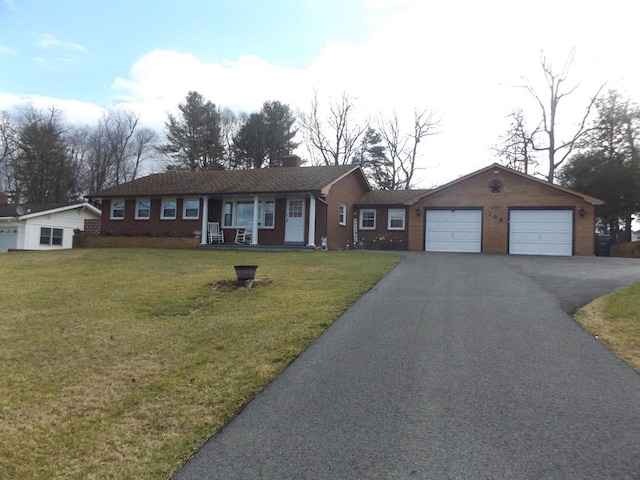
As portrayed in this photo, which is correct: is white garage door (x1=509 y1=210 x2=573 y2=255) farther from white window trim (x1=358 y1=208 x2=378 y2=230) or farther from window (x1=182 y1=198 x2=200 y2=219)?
window (x1=182 y1=198 x2=200 y2=219)

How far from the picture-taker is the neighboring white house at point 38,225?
26.8 metres

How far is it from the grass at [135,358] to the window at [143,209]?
42.4 feet

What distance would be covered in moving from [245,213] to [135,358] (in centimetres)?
1698

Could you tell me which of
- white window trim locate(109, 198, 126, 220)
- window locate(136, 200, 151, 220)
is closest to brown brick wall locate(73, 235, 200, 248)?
white window trim locate(109, 198, 126, 220)

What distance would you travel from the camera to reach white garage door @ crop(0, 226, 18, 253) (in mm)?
26953

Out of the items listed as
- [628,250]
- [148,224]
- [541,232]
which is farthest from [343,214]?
[628,250]

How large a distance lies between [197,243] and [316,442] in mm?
18835

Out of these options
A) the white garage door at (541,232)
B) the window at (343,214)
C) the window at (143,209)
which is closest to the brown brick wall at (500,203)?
the white garage door at (541,232)

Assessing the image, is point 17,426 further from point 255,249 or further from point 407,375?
point 255,249

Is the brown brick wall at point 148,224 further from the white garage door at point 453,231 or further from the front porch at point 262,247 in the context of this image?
the white garage door at point 453,231

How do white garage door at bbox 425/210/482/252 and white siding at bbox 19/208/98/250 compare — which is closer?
white garage door at bbox 425/210/482/252

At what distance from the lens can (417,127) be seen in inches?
1537

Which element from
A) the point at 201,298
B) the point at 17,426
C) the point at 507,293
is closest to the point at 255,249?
the point at 201,298

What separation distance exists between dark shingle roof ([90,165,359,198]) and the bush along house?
0.20ft
